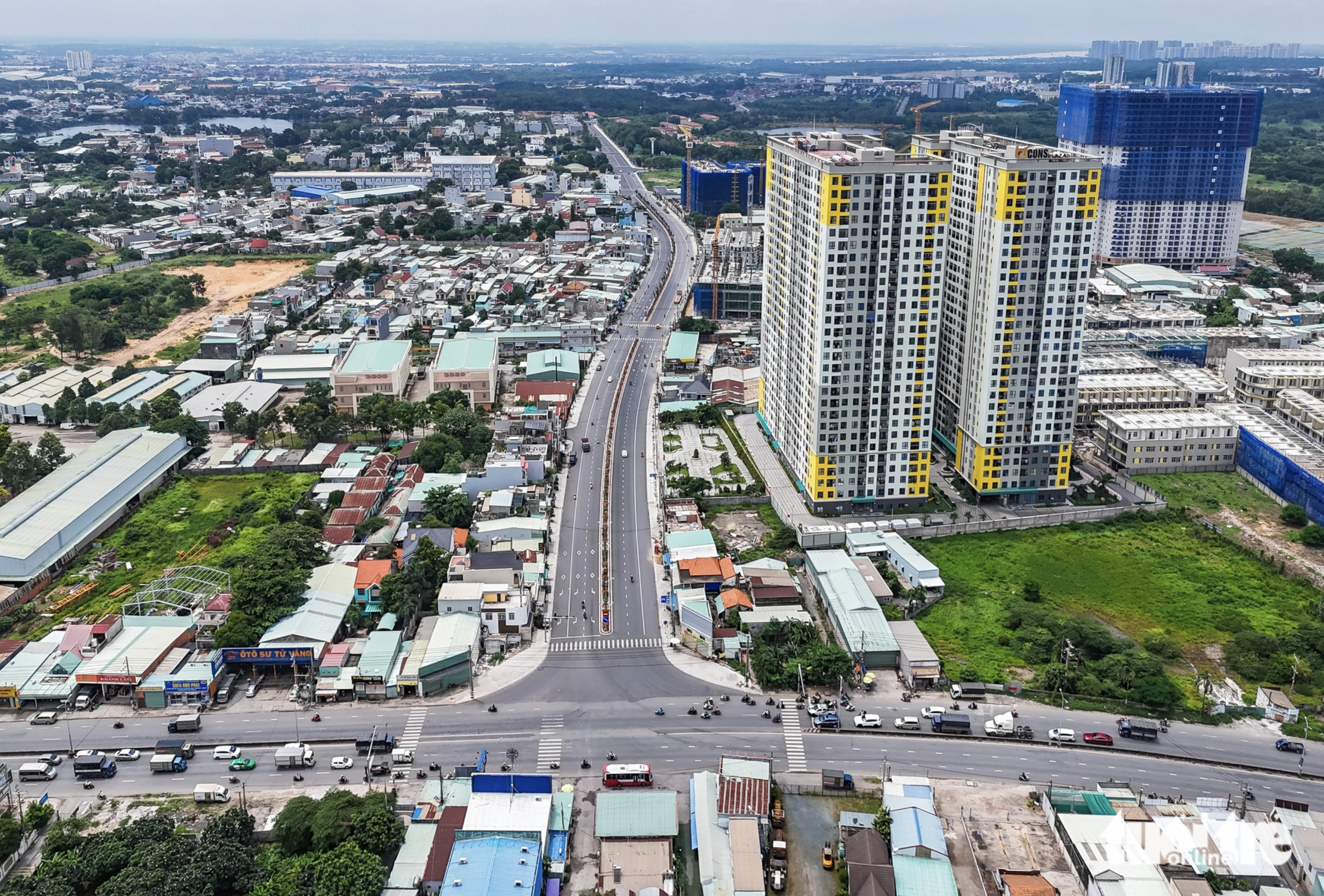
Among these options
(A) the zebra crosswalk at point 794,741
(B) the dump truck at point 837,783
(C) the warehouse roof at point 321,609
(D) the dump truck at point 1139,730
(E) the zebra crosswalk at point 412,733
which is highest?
(C) the warehouse roof at point 321,609

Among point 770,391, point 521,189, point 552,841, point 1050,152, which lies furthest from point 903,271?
point 521,189

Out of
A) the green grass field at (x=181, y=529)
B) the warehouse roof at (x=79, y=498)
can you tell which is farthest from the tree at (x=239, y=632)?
the warehouse roof at (x=79, y=498)

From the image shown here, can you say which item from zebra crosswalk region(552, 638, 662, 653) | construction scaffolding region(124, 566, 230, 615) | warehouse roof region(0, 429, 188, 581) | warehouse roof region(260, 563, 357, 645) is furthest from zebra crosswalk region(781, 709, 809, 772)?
warehouse roof region(0, 429, 188, 581)

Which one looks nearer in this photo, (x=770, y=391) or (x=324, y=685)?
(x=324, y=685)

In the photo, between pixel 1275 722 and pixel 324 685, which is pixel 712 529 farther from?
pixel 1275 722

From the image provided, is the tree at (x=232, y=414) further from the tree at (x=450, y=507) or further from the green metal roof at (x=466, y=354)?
Answer: the tree at (x=450, y=507)

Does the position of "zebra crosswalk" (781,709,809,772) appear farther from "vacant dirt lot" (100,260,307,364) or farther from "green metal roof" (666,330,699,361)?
"vacant dirt lot" (100,260,307,364)

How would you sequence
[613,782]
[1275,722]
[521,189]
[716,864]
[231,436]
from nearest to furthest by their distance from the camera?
[716,864]
[613,782]
[1275,722]
[231,436]
[521,189]
